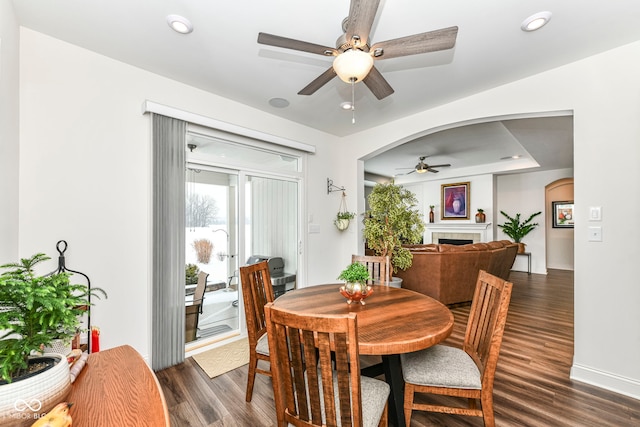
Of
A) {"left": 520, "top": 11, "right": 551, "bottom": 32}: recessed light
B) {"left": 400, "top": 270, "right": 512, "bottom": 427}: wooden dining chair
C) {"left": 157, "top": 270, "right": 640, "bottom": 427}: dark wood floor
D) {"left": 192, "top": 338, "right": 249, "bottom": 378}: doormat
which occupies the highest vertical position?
{"left": 520, "top": 11, "right": 551, "bottom": 32}: recessed light

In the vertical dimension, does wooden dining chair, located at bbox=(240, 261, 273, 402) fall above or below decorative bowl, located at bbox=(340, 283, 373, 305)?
below

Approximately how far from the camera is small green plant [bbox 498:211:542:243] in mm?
7277

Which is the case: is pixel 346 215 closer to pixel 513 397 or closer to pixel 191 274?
pixel 191 274

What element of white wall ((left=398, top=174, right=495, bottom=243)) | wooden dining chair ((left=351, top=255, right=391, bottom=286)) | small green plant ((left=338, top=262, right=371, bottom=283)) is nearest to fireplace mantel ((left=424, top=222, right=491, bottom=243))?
white wall ((left=398, top=174, right=495, bottom=243))

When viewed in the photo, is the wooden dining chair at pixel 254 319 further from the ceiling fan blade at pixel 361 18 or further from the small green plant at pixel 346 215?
the small green plant at pixel 346 215

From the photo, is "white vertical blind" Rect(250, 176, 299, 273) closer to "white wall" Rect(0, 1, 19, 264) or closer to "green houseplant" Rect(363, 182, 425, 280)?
"green houseplant" Rect(363, 182, 425, 280)

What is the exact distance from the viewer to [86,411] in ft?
2.64

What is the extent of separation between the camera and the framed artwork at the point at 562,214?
735 cm

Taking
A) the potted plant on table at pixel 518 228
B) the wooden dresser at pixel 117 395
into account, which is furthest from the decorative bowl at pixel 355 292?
the potted plant on table at pixel 518 228

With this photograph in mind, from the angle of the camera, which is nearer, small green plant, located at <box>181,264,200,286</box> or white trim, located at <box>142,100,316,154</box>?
white trim, located at <box>142,100,316,154</box>

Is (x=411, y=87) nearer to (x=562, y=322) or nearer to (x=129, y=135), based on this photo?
(x=129, y=135)

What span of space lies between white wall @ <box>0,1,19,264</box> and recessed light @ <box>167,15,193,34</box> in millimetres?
907

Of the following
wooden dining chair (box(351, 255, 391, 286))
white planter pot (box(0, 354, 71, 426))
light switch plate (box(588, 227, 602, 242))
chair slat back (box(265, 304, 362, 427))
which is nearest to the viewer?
white planter pot (box(0, 354, 71, 426))

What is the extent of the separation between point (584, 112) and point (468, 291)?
2917 millimetres
